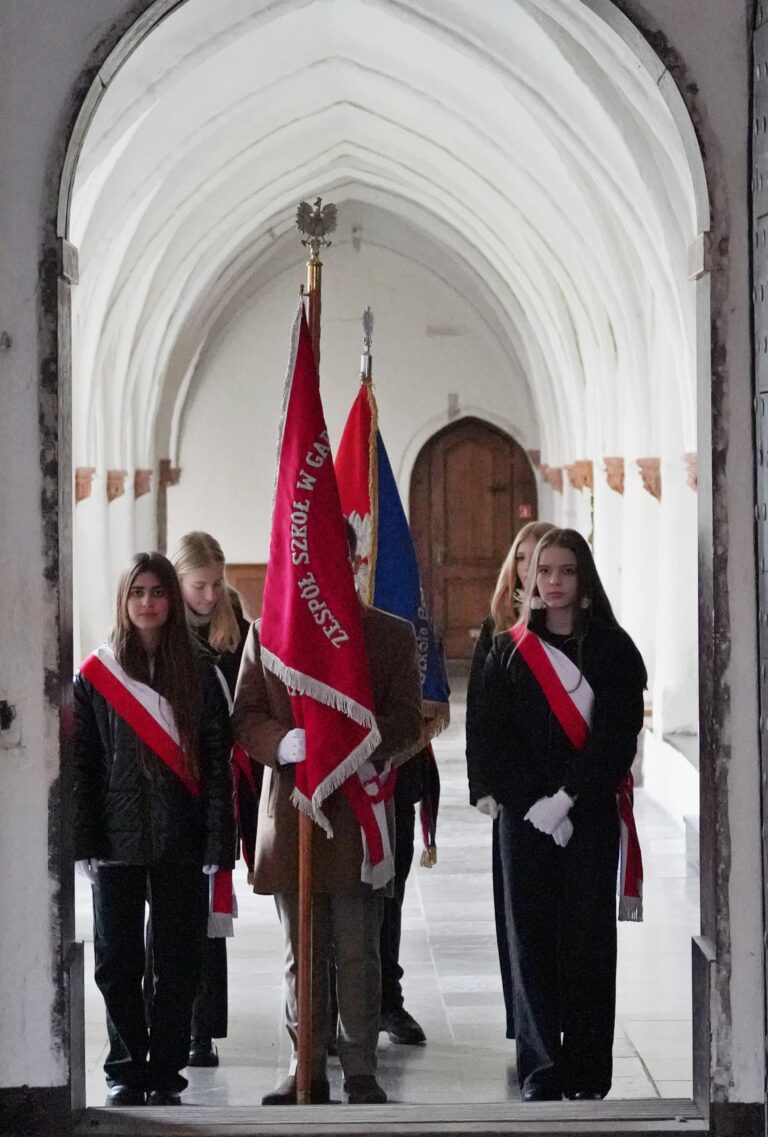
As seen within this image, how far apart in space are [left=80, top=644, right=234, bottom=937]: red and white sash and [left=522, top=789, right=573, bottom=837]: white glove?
2.79 ft

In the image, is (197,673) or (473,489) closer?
(197,673)

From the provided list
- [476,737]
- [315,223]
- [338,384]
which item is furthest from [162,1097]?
[338,384]

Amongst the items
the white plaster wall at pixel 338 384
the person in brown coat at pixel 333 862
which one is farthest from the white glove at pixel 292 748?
the white plaster wall at pixel 338 384

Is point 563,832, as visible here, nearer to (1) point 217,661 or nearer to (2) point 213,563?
(1) point 217,661

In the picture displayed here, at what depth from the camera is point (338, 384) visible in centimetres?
1912

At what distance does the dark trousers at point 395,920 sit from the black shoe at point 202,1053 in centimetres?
60

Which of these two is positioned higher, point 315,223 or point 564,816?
point 315,223

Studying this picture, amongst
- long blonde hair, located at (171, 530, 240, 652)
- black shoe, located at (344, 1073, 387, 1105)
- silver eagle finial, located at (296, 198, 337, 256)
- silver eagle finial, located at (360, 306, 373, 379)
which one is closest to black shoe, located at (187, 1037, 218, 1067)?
black shoe, located at (344, 1073, 387, 1105)

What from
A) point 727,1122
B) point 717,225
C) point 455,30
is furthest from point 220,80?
point 727,1122

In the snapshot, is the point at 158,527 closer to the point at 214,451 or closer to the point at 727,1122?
the point at 214,451

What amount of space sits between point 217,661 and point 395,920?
108 centimetres

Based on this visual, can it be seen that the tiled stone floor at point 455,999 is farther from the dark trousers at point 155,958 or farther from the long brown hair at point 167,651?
the long brown hair at point 167,651

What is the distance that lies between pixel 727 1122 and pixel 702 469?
5.14 feet

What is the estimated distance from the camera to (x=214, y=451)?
19141 millimetres
